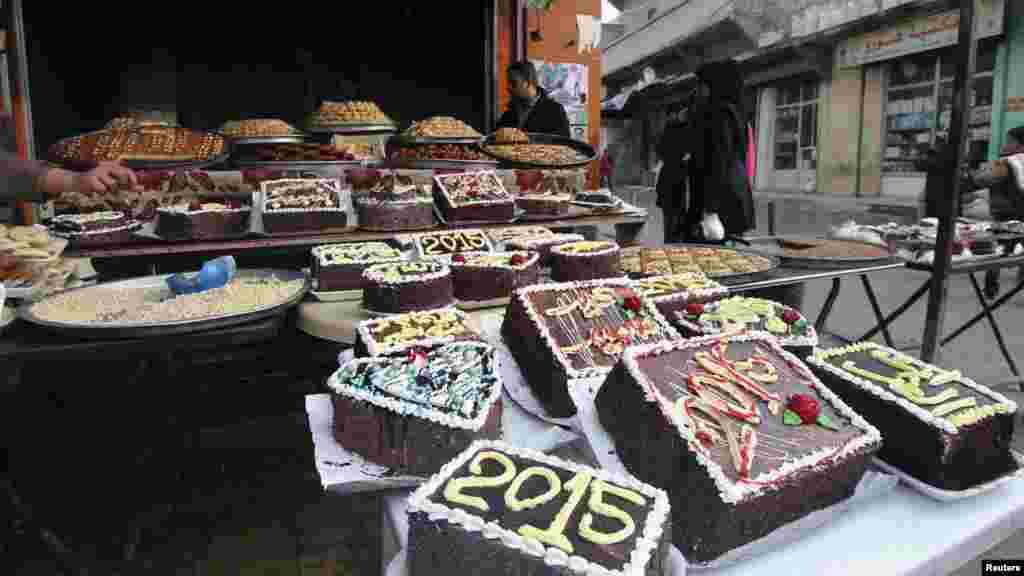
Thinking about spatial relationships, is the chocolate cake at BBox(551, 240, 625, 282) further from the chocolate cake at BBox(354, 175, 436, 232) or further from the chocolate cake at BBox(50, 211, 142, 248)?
the chocolate cake at BBox(50, 211, 142, 248)

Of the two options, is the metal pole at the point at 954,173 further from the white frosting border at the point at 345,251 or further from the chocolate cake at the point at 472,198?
the white frosting border at the point at 345,251

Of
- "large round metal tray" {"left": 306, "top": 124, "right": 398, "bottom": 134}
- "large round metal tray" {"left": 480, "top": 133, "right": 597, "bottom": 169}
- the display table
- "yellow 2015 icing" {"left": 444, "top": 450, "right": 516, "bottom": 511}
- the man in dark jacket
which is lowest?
the display table

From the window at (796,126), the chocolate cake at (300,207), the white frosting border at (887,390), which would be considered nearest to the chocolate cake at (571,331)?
the white frosting border at (887,390)

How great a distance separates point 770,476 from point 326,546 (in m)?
2.09

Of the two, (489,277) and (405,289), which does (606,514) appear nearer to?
(405,289)

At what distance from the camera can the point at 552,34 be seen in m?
7.34

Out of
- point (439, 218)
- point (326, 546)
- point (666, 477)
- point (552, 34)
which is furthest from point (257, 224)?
point (552, 34)

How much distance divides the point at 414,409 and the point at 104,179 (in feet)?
6.62

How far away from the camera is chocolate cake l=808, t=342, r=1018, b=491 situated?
1090mm

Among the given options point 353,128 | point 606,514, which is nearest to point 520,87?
point 353,128

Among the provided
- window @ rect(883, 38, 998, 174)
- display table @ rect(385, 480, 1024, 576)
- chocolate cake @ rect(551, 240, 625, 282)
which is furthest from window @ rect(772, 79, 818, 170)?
display table @ rect(385, 480, 1024, 576)

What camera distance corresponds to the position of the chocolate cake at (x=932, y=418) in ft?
3.58

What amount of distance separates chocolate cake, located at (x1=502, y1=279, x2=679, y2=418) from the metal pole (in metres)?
1.90

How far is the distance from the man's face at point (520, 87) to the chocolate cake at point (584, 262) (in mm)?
3475
